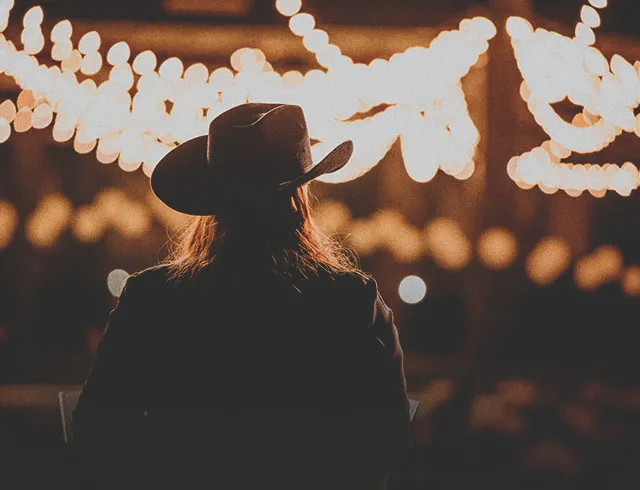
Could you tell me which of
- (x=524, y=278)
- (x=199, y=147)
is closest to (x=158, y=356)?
(x=199, y=147)

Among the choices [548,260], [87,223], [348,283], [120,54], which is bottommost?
[548,260]

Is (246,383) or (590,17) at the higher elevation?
(590,17)

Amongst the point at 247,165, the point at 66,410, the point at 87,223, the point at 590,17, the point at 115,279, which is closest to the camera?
the point at 247,165

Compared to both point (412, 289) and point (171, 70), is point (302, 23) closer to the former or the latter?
point (171, 70)

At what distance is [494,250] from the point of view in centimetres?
444

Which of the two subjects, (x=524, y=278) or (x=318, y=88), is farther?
(x=524, y=278)

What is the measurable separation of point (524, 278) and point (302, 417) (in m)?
3.34

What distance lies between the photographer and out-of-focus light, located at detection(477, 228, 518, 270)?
444 cm

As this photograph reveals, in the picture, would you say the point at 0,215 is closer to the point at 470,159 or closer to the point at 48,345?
the point at 48,345

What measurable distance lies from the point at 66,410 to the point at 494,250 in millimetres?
3255

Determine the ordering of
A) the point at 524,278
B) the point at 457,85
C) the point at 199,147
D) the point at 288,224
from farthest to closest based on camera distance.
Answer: the point at 524,278
the point at 457,85
the point at 199,147
the point at 288,224

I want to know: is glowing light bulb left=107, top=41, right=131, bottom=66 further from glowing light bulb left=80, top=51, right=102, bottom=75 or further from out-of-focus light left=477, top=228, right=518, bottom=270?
out-of-focus light left=477, top=228, right=518, bottom=270

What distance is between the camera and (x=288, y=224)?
5.13ft

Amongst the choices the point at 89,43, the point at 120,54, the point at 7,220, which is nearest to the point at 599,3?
the point at 120,54
